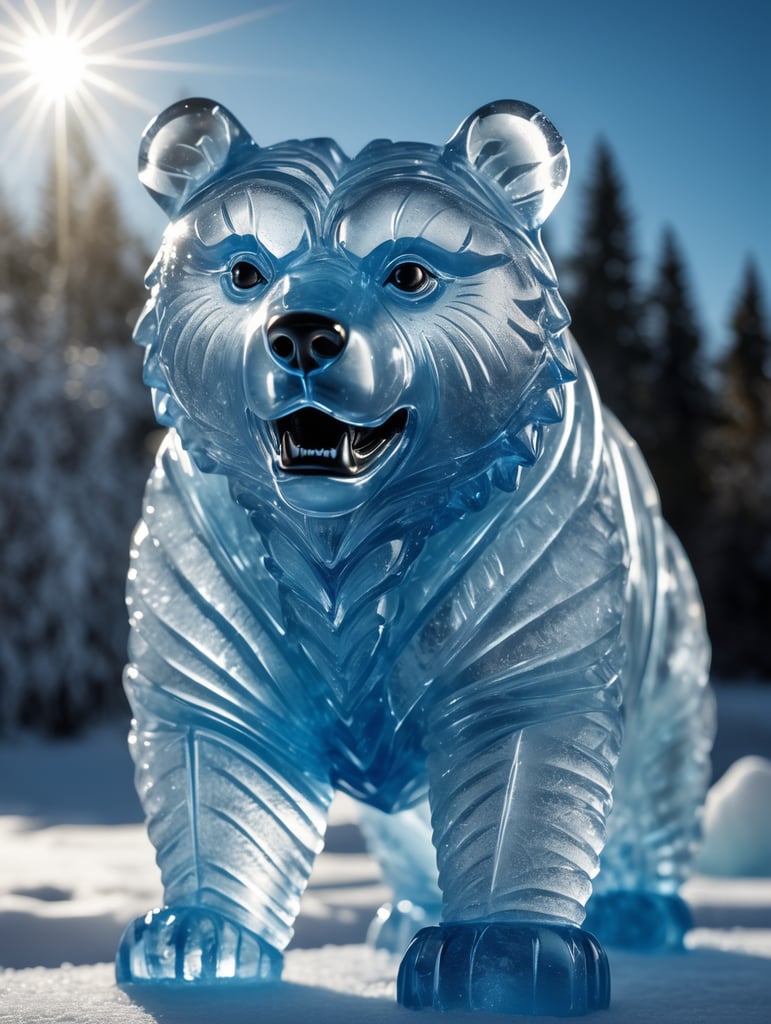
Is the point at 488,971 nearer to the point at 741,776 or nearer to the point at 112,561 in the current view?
the point at 741,776

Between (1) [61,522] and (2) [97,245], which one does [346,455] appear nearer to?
(1) [61,522]

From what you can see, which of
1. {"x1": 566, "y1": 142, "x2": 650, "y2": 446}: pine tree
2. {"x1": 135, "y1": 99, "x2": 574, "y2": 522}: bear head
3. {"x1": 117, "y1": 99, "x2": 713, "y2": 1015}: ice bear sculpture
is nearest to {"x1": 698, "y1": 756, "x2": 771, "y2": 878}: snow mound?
{"x1": 117, "y1": 99, "x2": 713, "y2": 1015}: ice bear sculpture

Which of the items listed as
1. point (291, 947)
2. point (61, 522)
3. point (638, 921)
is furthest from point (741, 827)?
point (61, 522)

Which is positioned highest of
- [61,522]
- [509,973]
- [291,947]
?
[61,522]

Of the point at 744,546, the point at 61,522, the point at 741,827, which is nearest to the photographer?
the point at 741,827

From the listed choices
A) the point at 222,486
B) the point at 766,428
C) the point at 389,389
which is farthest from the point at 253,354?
the point at 766,428

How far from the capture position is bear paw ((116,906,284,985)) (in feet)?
4.96

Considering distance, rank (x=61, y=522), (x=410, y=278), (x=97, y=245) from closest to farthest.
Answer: (x=410, y=278) → (x=61, y=522) → (x=97, y=245)

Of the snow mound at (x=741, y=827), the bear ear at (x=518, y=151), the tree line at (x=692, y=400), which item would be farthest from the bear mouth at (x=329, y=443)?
the tree line at (x=692, y=400)

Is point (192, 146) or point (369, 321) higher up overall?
point (192, 146)

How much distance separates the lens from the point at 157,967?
152cm

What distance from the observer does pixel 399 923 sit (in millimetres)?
2020

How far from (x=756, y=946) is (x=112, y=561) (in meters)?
7.27

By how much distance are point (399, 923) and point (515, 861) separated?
0.71m
